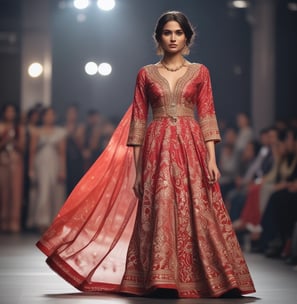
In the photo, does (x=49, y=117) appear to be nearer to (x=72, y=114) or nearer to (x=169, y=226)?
(x=72, y=114)

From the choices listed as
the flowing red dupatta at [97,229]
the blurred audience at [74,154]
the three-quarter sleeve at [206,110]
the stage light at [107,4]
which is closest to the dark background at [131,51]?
the stage light at [107,4]

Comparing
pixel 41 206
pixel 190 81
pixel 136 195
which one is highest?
pixel 190 81

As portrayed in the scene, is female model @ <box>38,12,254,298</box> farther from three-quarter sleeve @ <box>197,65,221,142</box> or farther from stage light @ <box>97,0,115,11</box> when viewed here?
stage light @ <box>97,0,115,11</box>

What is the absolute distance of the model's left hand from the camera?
18.1 ft

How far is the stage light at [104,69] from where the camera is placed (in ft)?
53.7

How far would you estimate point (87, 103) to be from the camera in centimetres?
1697

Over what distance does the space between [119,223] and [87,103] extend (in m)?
11.1

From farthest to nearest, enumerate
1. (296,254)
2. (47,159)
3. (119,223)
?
(47,159), (296,254), (119,223)

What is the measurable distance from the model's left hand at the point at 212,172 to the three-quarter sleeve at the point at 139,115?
0.37m

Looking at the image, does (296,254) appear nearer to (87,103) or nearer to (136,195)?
(136,195)

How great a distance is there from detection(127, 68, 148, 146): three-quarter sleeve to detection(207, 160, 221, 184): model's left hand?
37 cm

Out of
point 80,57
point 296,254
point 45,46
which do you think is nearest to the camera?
point 296,254

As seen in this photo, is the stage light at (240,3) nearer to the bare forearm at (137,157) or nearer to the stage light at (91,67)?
the stage light at (91,67)

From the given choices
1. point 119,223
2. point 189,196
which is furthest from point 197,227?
point 119,223
